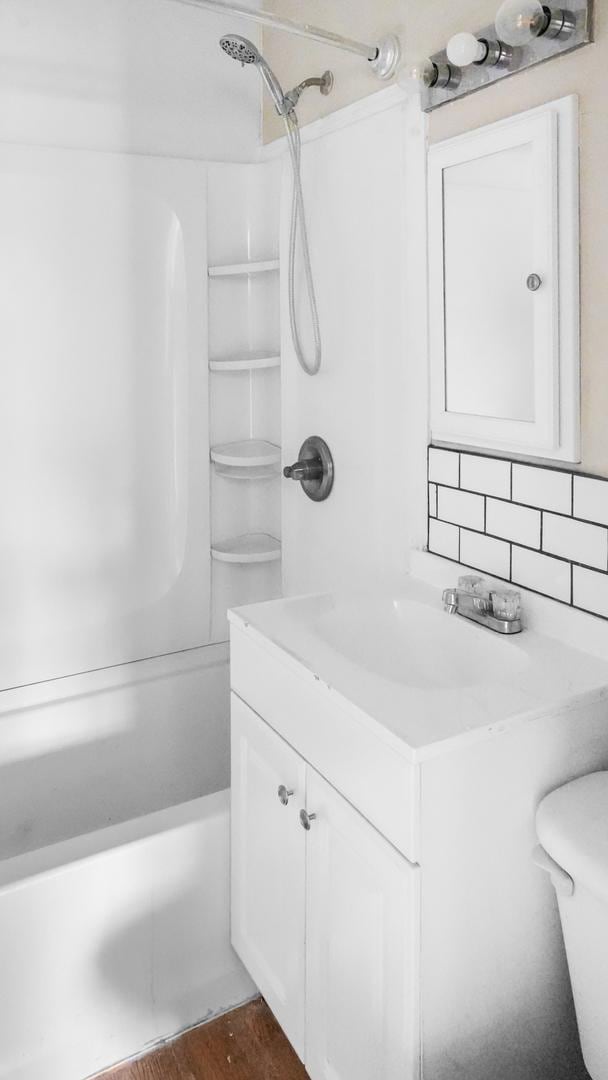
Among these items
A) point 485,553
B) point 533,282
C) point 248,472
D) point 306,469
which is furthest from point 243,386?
point 533,282

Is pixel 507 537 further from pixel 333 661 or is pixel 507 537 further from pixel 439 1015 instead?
pixel 439 1015

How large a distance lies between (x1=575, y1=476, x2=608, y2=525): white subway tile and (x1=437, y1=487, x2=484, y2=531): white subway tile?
0.81 ft

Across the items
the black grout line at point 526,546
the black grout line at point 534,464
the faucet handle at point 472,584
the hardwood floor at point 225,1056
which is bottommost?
the hardwood floor at point 225,1056

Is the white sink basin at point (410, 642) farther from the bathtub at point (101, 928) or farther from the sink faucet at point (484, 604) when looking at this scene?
the bathtub at point (101, 928)

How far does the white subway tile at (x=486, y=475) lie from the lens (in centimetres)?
152

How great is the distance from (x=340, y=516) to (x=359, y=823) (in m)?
0.99

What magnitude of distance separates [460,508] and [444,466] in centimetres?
10

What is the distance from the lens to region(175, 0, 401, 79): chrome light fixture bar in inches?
62.1

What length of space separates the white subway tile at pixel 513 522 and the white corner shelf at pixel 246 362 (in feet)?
3.13

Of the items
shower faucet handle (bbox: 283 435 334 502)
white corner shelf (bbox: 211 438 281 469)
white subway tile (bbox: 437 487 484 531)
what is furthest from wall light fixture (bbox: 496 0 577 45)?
white corner shelf (bbox: 211 438 281 469)

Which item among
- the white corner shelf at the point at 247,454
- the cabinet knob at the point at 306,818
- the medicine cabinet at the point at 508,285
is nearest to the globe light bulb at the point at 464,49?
the medicine cabinet at the point at 508,285

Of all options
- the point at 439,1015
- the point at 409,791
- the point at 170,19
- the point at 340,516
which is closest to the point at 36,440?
the point at 340,516

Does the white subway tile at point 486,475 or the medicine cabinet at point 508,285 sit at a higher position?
the medicine cabinet at point 508,285

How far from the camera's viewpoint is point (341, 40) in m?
1.67
